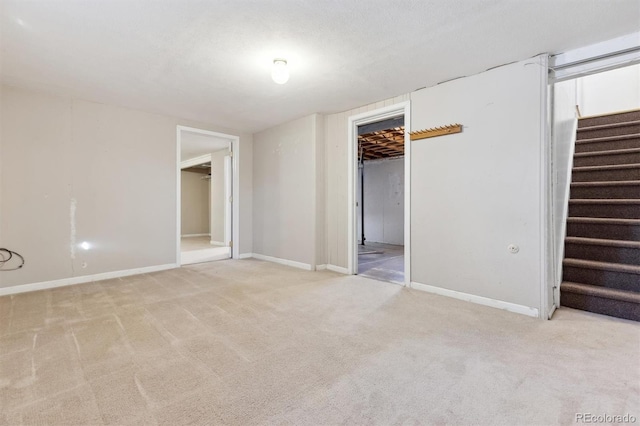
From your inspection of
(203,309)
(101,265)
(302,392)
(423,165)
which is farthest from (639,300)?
(101,265)

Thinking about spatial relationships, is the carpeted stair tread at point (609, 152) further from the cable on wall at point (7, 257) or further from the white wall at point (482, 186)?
the cable on wall at point (7, 257)

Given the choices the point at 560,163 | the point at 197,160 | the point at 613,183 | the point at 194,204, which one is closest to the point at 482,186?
the point at 560,163

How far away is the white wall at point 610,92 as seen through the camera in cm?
465

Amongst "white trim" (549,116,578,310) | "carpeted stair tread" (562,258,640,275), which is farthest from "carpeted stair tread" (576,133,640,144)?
"carpeted stair tread" (562,258,640,275)

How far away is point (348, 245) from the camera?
4215 millimetres

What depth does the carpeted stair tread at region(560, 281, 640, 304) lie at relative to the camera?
8.10 feet

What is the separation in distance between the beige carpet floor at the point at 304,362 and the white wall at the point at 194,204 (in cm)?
664

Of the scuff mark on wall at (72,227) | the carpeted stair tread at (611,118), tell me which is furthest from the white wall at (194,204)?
the carpeted stair tread at (611,118)

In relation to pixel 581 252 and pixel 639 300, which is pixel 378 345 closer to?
pixel 639 300

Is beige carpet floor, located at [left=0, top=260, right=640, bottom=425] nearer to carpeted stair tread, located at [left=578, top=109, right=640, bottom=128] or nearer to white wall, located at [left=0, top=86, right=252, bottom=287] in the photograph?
white wall, located at [left=0, top=86, right=252, bottom=287]

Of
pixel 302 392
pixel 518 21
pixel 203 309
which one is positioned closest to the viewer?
pixel 302 392

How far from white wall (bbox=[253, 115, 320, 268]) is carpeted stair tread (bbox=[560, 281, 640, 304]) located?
2.95m

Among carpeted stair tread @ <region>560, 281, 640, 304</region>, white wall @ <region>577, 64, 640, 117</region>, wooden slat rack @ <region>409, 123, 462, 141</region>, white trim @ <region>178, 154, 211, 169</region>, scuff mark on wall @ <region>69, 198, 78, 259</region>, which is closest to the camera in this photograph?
carpeted stair tread @ <region>560, 281, 640, 304</region>

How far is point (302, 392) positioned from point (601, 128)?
5336 mm
